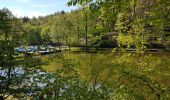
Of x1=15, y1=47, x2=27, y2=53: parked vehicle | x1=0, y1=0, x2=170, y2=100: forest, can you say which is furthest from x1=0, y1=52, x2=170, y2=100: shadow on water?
x1=15, y1=47, x2=27, y2=53: parked vehicle

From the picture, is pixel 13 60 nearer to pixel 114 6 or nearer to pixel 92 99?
pixel 92 99

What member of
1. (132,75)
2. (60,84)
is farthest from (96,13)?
Result: (132,75)

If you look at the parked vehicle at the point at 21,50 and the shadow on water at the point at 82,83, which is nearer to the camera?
the shadow on water at the point at 82,83

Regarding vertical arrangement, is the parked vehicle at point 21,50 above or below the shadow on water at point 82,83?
above

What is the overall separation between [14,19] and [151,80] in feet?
22.0

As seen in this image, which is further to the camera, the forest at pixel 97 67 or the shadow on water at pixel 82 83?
the shadow on water at pixel 82 83

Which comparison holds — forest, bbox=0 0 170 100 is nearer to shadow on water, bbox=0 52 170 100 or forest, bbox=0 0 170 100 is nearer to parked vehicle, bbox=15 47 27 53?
shadow on water, bbox=0 52 170 100

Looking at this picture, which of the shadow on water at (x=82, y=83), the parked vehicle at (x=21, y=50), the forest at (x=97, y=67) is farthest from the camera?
the parked vehicle at (x=21, y=50)

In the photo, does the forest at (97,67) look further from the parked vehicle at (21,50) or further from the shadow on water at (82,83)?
the parked vehicle at (21,50)

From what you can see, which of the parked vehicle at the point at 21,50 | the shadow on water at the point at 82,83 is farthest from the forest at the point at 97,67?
the parked vehicle at the point at 21,50

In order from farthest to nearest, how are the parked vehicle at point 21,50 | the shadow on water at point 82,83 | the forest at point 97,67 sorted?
the parked vehicle at point 21,50
the shadow on water at point 82,83
the forest at point 97,67

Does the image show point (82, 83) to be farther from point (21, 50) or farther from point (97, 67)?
point (97, 67)

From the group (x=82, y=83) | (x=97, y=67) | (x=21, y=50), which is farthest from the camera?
(x=97, y=67)

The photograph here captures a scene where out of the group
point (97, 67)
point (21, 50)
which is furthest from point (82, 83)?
point (97, 67)
